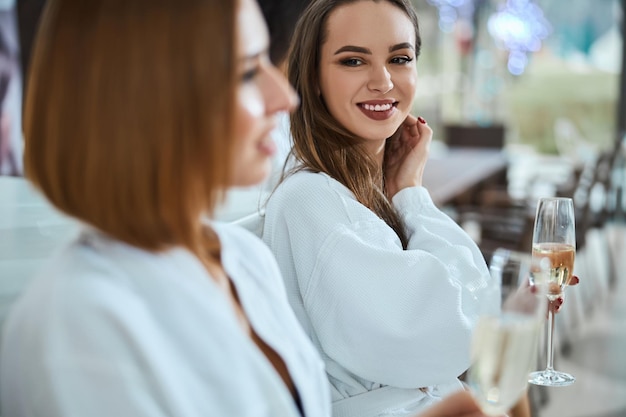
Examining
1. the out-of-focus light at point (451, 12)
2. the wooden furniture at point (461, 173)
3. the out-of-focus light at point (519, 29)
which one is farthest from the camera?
the out-of-focus light at point (451, 12)

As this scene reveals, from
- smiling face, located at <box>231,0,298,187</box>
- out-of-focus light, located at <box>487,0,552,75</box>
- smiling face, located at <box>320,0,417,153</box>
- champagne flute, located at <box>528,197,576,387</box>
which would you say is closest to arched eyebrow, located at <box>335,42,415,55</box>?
smiling face, located at <box>320,0,417,153</box>

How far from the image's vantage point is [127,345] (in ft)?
2.70

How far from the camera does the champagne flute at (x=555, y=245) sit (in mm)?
1447

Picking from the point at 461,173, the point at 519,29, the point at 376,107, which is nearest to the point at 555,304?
the point at 376,107

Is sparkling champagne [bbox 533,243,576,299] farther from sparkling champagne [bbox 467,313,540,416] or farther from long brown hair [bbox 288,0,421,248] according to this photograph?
sparkling champagne [bbox 467,313,540,416]

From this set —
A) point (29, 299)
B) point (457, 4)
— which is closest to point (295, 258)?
point (29, 299)

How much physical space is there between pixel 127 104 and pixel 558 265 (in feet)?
3.03

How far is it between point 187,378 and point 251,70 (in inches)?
14.7

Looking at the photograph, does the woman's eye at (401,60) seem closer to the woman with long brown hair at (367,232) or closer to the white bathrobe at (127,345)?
the woman with long brown hair at (367,232)

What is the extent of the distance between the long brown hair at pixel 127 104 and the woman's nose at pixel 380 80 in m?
0.66

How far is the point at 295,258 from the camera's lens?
1.40 meters

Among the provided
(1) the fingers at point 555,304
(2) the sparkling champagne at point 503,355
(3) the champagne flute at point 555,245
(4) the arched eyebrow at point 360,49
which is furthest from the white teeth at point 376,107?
(2) the sparkling champagne at point 503,355

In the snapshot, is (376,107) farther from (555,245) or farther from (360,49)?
(555,245)

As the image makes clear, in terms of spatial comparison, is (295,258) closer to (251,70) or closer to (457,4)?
(251,70)
